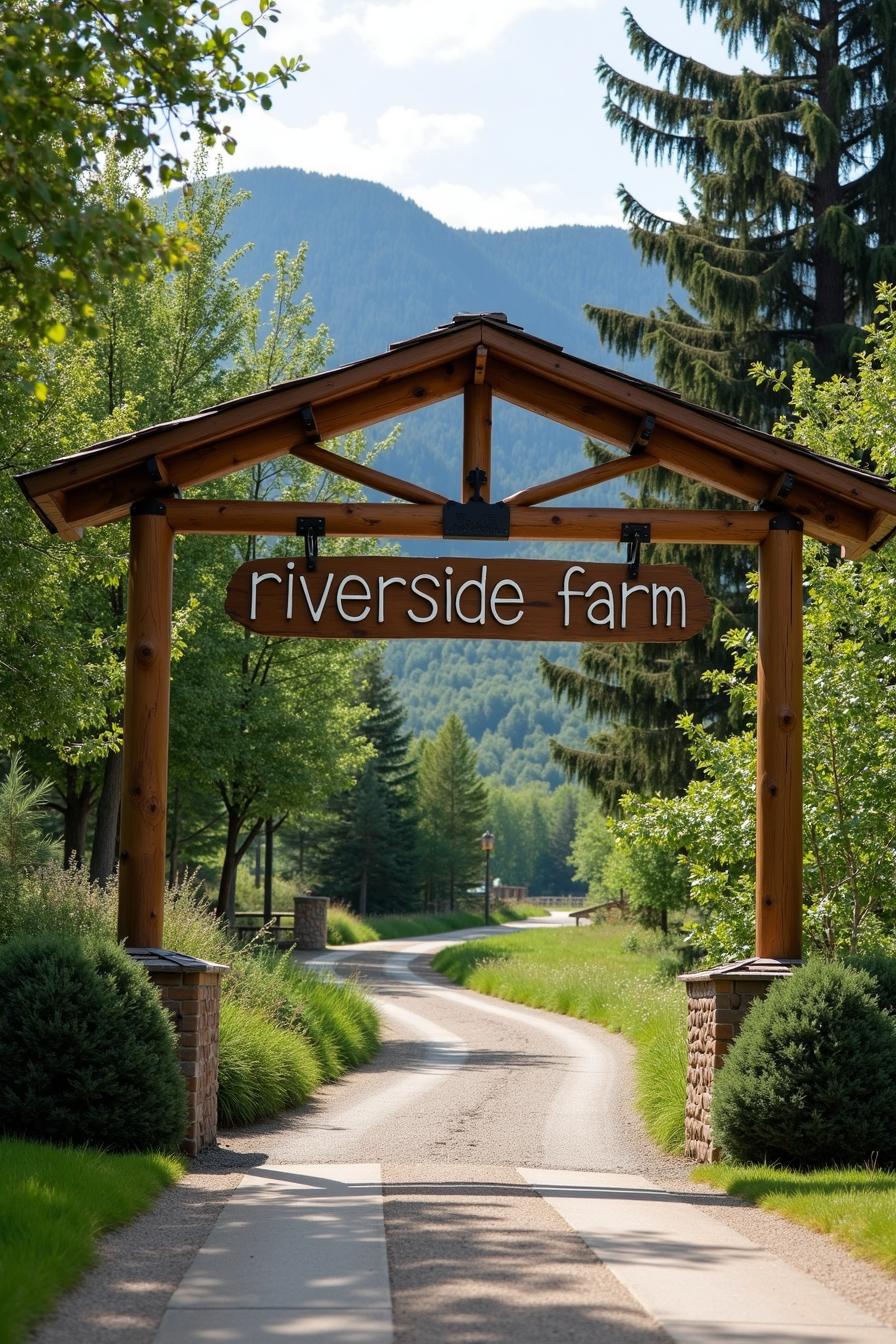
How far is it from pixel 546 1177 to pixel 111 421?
36.6ft

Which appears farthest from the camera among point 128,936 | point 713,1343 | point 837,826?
point 837,826

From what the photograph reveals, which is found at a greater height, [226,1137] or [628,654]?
[628,654]

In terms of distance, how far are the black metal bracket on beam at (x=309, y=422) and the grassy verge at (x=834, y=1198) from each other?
5.46 meters

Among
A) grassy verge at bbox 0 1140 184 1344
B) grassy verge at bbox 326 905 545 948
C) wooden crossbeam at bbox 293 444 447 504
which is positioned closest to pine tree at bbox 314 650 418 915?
grassy verge at bbox 326 905 545 948

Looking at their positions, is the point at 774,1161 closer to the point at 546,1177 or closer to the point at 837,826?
the point at 546,1177

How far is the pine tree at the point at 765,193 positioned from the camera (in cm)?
2295

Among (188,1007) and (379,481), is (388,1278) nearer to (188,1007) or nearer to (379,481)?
(188,1007)

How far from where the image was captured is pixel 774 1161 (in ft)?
28.9

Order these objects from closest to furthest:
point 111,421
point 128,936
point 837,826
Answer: point 128,936 < point 837,826 < point 111,421

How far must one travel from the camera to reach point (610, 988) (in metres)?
24.4

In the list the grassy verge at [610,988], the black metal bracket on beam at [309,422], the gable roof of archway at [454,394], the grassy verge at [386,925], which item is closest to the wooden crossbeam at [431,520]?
the gable roof of archway at [454,394]

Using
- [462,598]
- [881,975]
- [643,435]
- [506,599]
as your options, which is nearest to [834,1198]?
[881,975]

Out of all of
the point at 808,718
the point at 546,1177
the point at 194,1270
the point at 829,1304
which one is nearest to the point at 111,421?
the point at 808,718

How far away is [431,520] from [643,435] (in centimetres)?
162
